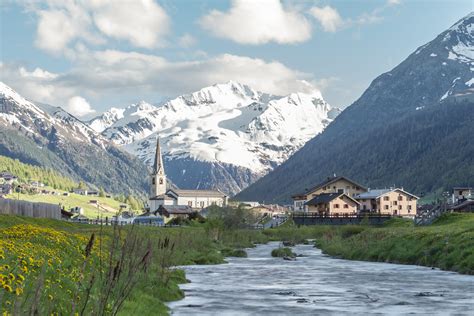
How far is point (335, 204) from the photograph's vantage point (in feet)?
606

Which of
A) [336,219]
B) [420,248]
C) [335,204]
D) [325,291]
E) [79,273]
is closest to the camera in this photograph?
[79,273]

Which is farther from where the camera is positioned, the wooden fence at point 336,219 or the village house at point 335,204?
the village house at point 335,204

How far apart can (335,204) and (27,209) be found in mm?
117096

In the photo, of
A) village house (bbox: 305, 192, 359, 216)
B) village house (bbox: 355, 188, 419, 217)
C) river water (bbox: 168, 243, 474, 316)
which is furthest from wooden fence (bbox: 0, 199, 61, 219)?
village house (bbox: 355, 188, 419, 217)

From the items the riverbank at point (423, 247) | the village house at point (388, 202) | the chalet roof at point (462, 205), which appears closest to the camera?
the riverbank at point (423, 247)

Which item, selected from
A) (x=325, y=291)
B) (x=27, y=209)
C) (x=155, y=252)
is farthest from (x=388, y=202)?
(x=325, y=291)

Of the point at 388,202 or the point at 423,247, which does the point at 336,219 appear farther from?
the point at 423,247

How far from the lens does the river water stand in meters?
33.3

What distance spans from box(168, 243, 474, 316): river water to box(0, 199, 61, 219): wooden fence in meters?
22.3

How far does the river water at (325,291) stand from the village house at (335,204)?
12166cm

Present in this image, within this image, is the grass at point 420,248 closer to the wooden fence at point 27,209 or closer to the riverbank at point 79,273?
the riverbank at point 79,273

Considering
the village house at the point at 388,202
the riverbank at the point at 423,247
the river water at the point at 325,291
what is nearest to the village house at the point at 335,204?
the village house at the point at 388,202

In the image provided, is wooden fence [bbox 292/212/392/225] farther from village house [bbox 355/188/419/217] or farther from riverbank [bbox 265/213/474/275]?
village house [bbox 355/188/419/217]

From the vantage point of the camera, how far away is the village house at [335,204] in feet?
604
